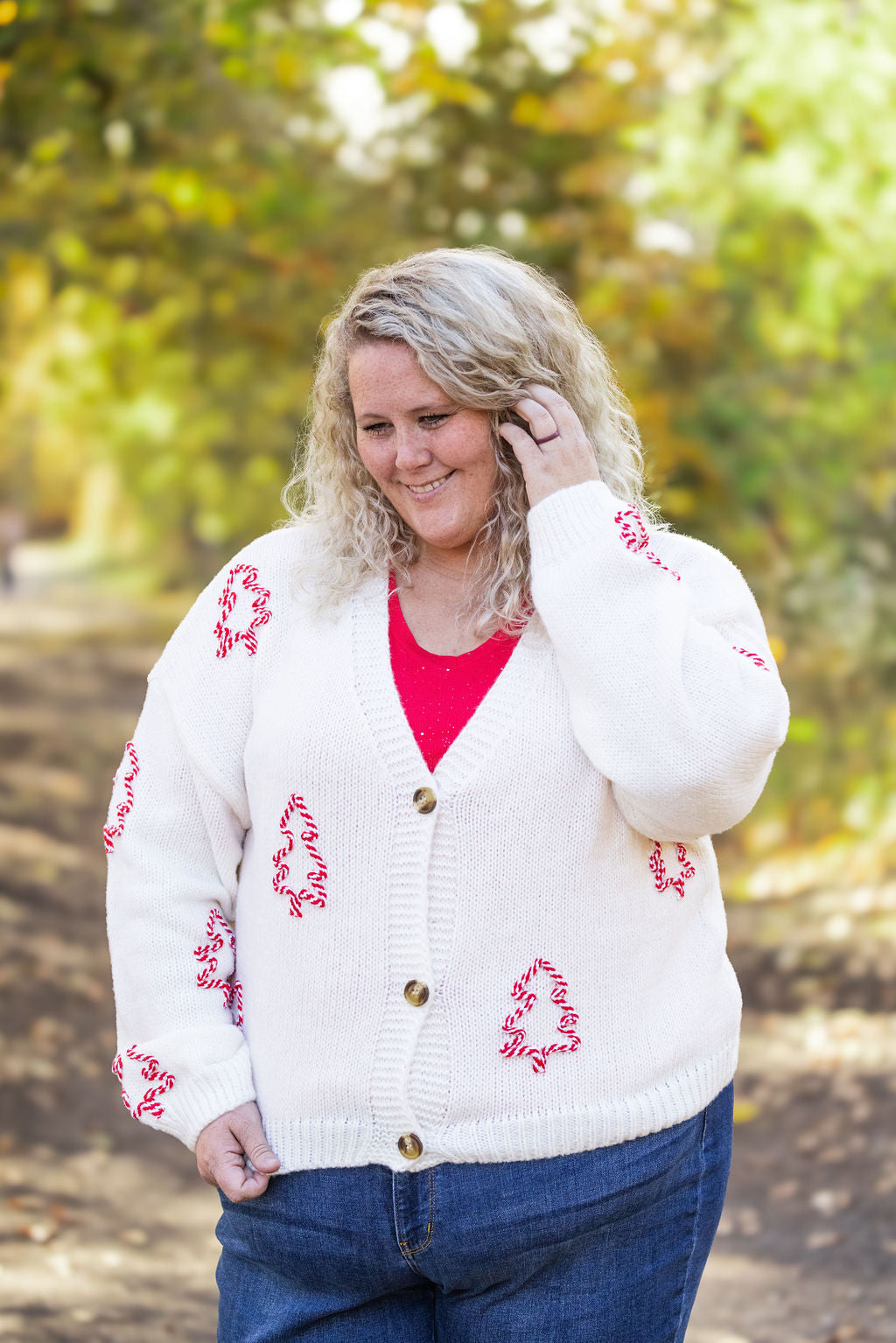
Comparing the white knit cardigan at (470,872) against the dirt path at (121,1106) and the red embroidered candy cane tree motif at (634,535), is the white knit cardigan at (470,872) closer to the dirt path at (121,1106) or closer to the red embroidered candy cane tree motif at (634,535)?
the red embroidered candy cane tree motif at (634,535)

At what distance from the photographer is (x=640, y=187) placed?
18.0 feet

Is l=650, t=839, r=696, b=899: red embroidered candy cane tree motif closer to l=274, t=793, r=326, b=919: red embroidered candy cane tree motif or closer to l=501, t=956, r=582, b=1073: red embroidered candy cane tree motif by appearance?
l=501, t=956, r=582, b=1073: red embroidered candy cane tree motif

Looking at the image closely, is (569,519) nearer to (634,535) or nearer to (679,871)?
(634,535)

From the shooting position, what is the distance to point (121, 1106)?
4.18 meters

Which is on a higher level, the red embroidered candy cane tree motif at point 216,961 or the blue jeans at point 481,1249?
the red embroidered candy cane tree motif at point 216,961

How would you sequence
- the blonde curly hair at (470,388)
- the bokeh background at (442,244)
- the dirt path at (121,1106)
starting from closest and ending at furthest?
the blonde curly hair at (470,388)
the dirt path at (121,1106)
the bokeh background at (442,244)

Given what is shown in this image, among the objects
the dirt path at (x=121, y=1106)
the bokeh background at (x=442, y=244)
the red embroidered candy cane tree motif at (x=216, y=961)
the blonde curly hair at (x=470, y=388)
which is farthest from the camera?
the bokeh background at (x=442, y=244)

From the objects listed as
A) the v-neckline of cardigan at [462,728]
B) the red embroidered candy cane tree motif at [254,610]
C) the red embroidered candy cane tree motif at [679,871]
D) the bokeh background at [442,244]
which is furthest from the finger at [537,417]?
the bokeh background at [442,244]

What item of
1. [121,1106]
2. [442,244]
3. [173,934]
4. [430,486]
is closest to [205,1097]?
[173,934]

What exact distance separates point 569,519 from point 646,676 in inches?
8.2

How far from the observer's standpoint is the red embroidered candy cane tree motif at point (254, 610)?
5.53ft

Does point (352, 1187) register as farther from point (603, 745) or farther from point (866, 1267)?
point (866, 1267)

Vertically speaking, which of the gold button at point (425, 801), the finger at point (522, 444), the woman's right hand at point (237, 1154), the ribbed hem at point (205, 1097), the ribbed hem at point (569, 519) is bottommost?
the woman's right hand at point (237, 1154)

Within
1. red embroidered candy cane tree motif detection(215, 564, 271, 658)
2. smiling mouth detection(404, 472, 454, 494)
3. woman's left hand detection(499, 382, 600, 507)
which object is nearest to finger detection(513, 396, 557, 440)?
woman's left hand detection(499, 382, 600, 507)
